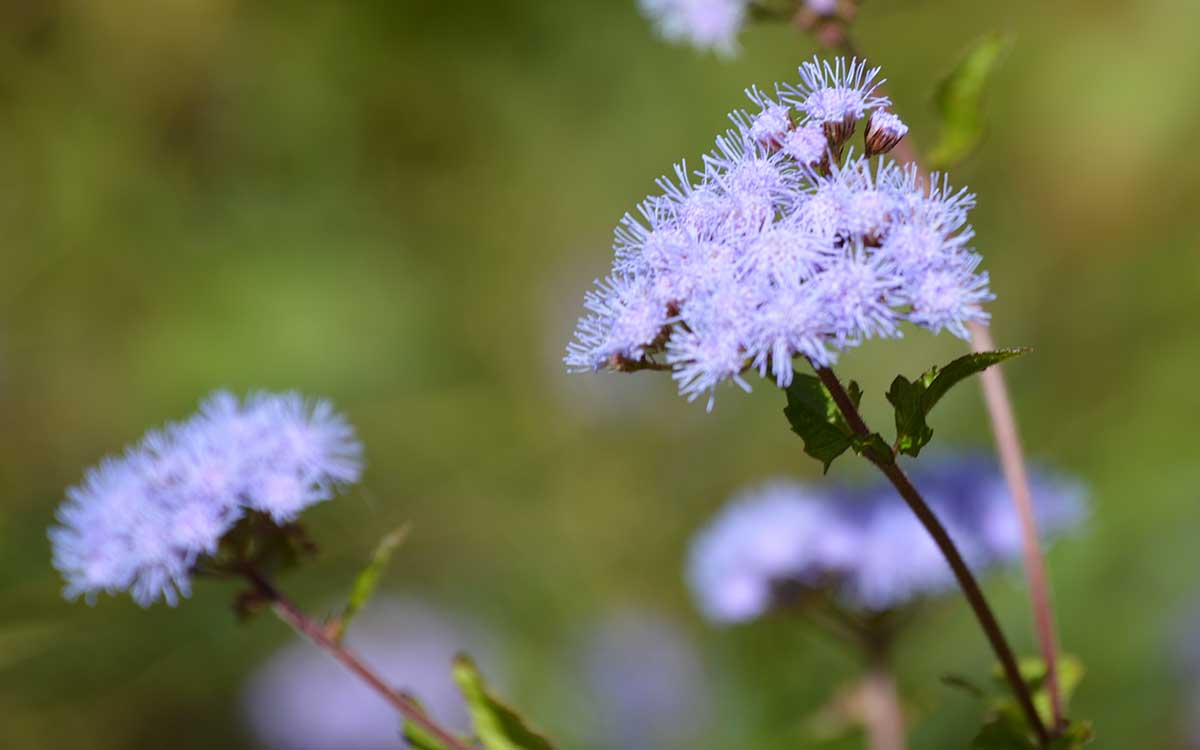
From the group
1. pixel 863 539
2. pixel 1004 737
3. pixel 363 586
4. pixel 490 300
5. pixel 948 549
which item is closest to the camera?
pixel 948 549

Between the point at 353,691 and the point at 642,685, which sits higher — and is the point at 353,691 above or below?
above

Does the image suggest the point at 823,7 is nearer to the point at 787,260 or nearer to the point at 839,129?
the point at 839,129

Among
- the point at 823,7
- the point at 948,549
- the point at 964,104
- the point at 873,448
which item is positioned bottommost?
the point at 948,549

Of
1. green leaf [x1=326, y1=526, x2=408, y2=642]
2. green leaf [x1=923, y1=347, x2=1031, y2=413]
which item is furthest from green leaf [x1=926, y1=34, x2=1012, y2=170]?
green leaf [x1=326, y1=526, x2=408, y2=642]

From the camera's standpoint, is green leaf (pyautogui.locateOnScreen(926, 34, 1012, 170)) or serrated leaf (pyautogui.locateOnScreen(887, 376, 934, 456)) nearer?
serrated leaf (pyautogui.locateOnScreen(887, 376, 934, 456))

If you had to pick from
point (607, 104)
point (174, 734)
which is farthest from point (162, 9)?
point (174, 734)

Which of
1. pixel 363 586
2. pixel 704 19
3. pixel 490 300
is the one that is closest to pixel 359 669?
pixel 363 586

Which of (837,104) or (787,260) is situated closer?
(787,260)

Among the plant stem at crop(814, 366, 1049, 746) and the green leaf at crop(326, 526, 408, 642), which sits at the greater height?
the green leaf at crop(326, 526, 408, 642)

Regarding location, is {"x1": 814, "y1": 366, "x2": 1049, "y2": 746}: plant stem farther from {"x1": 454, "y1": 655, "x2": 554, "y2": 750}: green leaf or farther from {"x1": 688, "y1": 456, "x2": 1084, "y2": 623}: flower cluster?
{"x1": 688, "y1": 456, "x2": 1084, "y2": 623}: flower cluster
